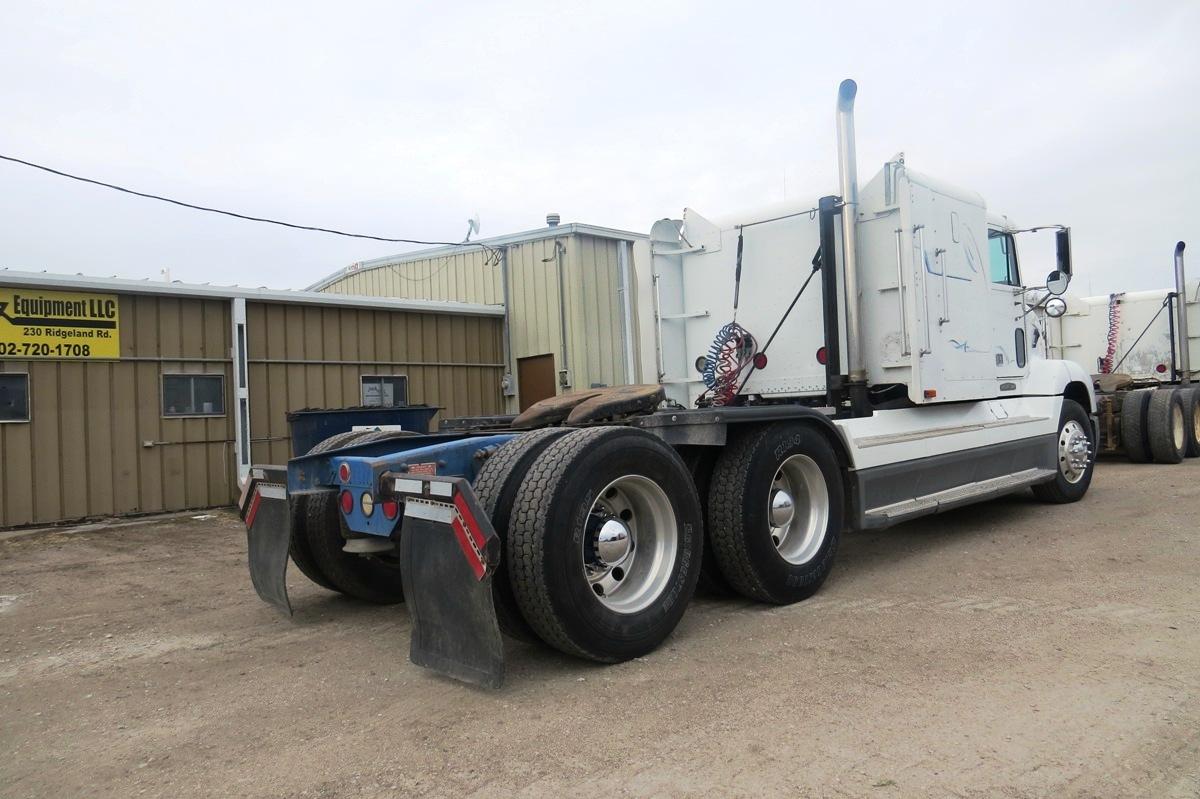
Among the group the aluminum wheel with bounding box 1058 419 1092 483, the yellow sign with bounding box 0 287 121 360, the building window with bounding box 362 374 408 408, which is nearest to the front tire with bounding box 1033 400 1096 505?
the aluminum wheel with bounding box 1058 419 1092 483

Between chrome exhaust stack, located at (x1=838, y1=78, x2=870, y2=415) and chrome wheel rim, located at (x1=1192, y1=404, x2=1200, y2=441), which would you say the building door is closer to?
chrome exhaust stack, located at (x1=838, y1=78, x2=870, y2=415)

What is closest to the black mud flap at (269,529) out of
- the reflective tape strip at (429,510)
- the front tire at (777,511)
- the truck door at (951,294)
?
the reflective tape strip at (429,510)

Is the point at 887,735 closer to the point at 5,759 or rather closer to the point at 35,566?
the point at 5,759

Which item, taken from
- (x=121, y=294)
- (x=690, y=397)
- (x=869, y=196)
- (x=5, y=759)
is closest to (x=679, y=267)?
(x=690, y=397)

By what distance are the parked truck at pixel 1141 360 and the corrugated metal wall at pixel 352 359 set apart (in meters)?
9.22

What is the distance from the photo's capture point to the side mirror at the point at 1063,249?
26.9 ft

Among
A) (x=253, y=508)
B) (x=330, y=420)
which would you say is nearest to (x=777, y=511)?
(x=253, y=508)

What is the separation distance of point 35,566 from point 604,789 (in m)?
7.25

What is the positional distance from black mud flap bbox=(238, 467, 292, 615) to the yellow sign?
21.6 ft

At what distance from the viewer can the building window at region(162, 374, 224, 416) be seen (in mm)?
11242

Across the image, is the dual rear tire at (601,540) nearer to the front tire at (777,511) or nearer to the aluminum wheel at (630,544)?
the aluminum wheel at (630,544)

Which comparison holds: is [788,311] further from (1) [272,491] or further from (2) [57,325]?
(2) [57,325]

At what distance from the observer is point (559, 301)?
13977 mm

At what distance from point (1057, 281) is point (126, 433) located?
10.5 meters
